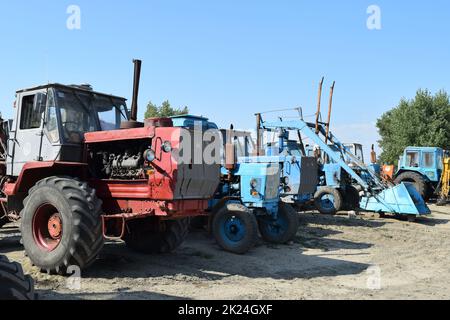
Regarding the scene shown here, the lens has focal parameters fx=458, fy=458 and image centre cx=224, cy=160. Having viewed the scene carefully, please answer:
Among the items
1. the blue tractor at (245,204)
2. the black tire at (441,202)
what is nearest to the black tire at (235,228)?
the blue tractor at (245,204)

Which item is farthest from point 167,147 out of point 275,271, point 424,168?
point 424,168

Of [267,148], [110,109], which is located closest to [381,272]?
[110,109]

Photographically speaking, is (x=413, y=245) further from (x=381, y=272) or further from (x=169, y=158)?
(x=169, y=158)

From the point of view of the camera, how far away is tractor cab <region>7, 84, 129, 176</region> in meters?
6.68

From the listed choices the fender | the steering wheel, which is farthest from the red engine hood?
the fender

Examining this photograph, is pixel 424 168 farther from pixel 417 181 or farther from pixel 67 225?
pixel 67 225

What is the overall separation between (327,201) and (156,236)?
9181mm

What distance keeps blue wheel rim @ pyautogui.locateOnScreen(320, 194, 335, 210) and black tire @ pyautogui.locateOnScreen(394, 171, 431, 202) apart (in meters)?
5.29

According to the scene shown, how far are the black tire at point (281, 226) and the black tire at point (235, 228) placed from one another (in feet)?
3.33

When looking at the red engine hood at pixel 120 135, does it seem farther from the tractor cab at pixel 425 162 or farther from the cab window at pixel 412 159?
the cab window at pixel 412 159

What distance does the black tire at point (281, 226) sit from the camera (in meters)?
9.55

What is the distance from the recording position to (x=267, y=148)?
1398 cm
